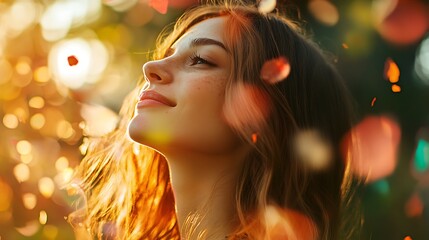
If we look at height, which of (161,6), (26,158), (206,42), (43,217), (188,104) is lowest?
(43,217)

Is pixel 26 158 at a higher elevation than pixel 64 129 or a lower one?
lower

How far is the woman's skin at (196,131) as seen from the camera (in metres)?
2.78

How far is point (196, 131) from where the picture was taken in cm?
278

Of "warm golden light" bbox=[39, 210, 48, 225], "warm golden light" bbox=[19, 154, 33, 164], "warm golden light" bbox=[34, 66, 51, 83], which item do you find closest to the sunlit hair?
"warm golden light" bbox=[39, 210, 48, 225]

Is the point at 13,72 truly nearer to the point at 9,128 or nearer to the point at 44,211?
the point at 9,128

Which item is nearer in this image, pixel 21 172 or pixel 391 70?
pixel 21 172

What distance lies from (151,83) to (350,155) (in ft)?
2.61

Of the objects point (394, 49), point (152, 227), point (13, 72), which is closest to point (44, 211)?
point (13, 72)

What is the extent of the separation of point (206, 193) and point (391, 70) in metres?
2.75

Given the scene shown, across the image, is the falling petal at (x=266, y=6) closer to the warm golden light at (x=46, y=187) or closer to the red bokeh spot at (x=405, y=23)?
the red bokeh spot at (x=405, y=23)

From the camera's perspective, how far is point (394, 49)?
17.3 feet

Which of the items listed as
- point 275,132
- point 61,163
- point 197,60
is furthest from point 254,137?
point 61,163

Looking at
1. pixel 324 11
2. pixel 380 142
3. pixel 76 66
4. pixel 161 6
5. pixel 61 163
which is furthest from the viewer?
pixel 324 11

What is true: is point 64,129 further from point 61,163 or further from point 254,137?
point 254,137
